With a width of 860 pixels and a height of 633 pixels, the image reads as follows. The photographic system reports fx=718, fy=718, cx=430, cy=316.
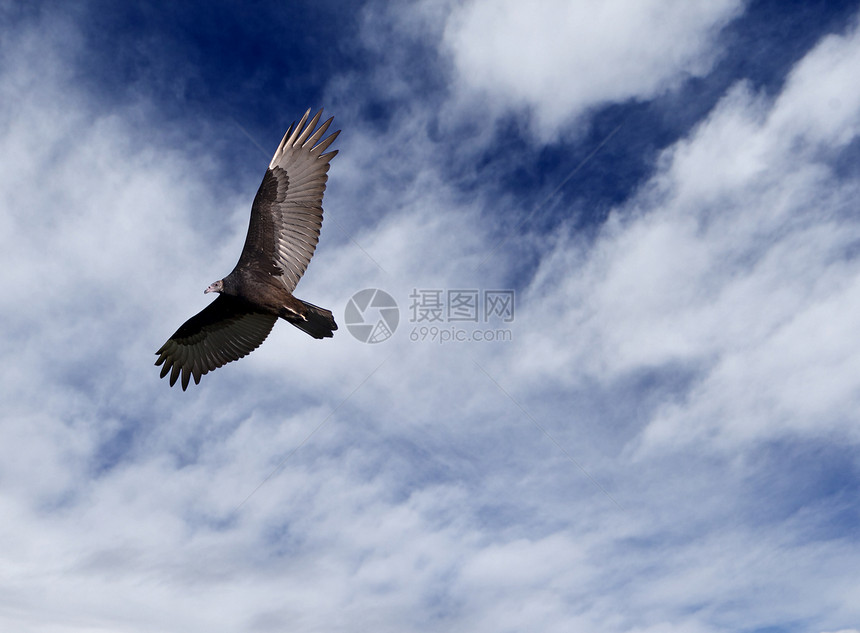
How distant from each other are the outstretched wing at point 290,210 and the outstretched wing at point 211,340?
69.7 inches

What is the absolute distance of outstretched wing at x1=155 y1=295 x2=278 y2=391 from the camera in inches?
715

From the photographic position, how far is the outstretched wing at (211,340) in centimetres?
1817

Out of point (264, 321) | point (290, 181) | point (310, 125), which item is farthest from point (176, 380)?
point (310, 125)

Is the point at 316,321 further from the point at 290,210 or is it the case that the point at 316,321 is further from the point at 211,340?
the point at 211,340

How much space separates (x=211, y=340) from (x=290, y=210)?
4453 mm

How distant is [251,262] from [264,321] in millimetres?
1989

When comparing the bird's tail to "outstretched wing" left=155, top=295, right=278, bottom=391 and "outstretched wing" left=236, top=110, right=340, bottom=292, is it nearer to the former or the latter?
"outstretched wing" left=236, top=110, right=340, bottom=292

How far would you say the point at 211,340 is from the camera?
1880 centimetres

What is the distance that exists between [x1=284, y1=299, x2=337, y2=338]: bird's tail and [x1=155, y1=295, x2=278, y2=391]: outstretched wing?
75.8 inches

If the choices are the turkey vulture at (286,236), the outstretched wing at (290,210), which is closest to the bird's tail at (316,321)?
the turkey vulture at (286,236)

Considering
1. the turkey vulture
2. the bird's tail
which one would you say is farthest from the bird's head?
the bird's tail

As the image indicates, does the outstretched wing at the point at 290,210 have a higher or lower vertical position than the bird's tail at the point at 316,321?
higher

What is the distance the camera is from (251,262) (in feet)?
54.5

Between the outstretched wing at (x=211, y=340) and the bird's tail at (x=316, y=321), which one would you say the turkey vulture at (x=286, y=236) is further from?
the outstretched wing at (x=211, y=340)
